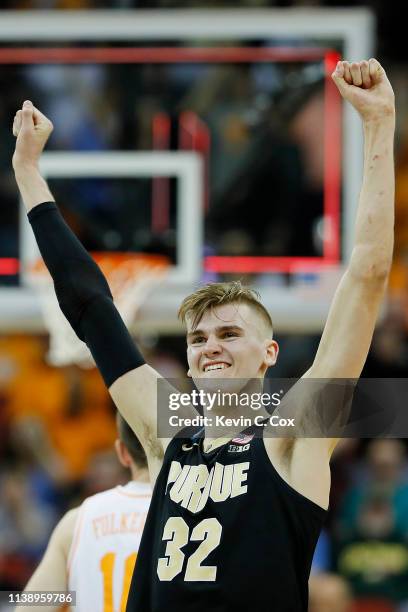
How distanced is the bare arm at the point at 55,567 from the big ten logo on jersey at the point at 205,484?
47.6 inches

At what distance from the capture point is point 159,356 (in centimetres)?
910

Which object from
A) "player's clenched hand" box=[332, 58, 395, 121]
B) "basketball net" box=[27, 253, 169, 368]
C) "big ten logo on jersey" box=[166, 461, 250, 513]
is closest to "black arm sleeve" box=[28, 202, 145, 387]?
"big ten logo on jersey" box=[166, 461, 250, 513]

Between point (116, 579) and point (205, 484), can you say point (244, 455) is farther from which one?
point (116, 579)

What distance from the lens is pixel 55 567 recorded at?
432 centimetres

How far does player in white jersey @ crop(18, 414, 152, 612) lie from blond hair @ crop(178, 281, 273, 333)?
44.2 inches

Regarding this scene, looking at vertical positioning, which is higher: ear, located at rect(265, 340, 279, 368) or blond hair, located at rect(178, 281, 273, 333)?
blond hair, located at rect(178, 281, 273, 333)

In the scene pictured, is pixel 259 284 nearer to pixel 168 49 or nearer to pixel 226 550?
pixel 168 49

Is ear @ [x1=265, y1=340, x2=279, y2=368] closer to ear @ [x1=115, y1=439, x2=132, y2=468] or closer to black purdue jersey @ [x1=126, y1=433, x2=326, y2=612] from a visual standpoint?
black purdue jersey @ [x1=126, y1=433, x2=326, y2=612]

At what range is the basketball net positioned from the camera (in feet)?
23.3

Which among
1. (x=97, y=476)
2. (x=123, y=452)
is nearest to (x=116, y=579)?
(x=123, y=452)

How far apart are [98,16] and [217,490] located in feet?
17.2

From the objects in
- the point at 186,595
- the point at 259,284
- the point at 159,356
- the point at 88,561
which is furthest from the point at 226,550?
the point at 159,356

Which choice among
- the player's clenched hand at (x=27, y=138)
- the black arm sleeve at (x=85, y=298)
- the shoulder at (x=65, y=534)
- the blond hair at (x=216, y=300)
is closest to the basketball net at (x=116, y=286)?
the shoulder at (x=65, y=534)

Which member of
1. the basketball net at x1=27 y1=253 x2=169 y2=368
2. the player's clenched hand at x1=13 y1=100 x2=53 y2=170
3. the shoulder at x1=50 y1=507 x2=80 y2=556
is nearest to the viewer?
the player's clenched hand at x1=13 y1=100 x2=53 y2=170
